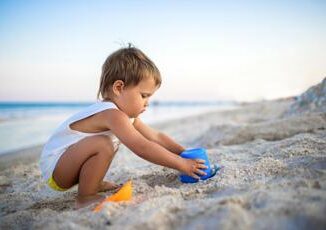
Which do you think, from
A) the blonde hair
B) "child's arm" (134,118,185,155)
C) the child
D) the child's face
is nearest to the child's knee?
the child

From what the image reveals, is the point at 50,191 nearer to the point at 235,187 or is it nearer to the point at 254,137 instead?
the point at 235,187

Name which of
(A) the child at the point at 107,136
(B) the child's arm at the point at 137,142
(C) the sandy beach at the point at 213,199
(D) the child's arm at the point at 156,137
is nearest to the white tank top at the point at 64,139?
(A) the child at the point at 107,136

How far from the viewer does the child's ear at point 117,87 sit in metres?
2.12

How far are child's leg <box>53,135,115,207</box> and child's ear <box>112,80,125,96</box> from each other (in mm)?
340

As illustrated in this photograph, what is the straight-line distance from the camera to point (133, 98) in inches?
83.6

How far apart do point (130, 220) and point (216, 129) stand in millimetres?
3508

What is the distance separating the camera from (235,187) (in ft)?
5.52

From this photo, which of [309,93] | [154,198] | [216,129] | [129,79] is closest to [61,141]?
[129,79]

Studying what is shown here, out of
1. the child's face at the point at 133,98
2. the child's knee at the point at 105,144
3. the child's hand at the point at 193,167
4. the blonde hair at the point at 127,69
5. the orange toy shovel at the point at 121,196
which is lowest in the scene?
the orange toy shovel at the point at 121,196

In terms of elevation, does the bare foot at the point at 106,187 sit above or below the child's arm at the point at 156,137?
below

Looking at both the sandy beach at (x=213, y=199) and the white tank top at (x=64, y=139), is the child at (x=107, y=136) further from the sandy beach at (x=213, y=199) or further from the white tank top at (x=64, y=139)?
the sandy beach at (x=213, y=199)

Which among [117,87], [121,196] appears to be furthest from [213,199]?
[117,87]

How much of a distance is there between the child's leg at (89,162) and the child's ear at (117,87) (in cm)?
34

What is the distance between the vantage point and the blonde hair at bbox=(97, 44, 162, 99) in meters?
2.13
